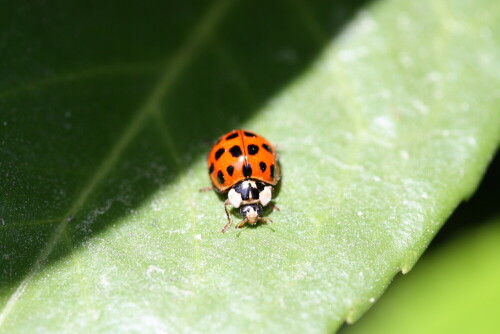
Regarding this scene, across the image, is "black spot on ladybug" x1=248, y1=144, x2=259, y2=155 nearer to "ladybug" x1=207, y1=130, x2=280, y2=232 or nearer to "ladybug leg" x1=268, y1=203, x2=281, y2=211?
"ladybug" x1=207, y1=130, x2=280, y2=232

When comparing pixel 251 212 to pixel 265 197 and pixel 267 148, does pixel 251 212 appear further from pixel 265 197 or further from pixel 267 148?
pixel 267 148

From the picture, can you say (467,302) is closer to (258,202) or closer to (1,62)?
(258,202)

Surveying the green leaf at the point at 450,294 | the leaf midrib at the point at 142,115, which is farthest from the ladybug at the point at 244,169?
the green leaf at the point at 450,294

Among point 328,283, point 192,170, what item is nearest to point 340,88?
point 192,170

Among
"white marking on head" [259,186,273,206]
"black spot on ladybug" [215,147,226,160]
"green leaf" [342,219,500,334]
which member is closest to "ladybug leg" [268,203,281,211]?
"white marking on head" [259,186,273,206]

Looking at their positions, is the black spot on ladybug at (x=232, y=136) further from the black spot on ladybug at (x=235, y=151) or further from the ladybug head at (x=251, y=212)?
the ladybug head at (x=251, y=212)

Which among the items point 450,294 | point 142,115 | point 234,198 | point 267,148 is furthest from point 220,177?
point 450,294
